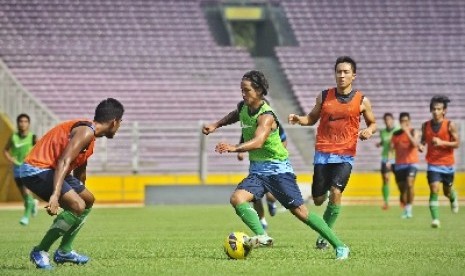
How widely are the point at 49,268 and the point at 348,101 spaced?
4402 millimetres

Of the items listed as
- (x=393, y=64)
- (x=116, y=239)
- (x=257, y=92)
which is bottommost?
(x=116, y=239)

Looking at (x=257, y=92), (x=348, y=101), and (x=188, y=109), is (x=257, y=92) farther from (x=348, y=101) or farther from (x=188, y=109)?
(x=188, y=109)

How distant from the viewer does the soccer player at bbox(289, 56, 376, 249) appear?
13242 mm

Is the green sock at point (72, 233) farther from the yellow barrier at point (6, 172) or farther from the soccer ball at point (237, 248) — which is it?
the yellow barrier at point (6, 172)

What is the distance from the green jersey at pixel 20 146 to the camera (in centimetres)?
2233

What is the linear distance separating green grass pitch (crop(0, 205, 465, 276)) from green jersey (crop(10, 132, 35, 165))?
1.28 m

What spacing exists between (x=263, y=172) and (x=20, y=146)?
11.2 meters

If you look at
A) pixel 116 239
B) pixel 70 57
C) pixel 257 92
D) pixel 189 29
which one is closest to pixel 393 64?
pixel 189 29

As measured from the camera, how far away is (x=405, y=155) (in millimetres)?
25000

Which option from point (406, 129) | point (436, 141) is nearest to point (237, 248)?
point (436, 141)

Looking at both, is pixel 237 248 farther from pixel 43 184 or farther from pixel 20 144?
pixel 20 144

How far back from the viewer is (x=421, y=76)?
38.6 metres

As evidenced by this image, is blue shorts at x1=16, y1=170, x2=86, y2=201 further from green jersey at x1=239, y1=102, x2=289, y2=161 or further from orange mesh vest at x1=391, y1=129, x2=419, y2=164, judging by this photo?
orange mesh vest at x1=391, y1=129, x2=419, y2=164

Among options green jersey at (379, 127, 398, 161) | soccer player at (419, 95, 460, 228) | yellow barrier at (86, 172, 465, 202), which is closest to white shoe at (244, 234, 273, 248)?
soccer player at (419, 95, 460, 228)
